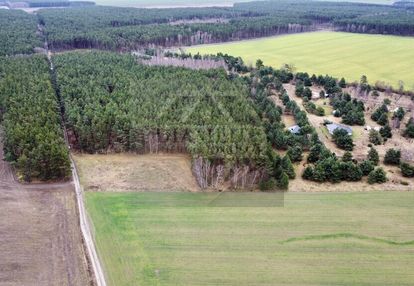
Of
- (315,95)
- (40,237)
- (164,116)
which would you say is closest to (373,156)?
(164,116)

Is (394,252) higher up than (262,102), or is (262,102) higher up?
(262,102)

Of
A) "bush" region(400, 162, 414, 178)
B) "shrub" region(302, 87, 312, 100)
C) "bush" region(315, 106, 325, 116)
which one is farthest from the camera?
"shrub" region(302, 87, 312, 100)

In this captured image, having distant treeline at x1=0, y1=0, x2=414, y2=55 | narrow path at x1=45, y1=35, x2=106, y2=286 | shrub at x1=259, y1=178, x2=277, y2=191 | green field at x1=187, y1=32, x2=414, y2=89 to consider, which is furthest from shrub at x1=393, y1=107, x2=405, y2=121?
distant treeline at x1=0, y1=0, x2=414, y2=55

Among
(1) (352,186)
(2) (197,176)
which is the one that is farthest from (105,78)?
(1) (352,186)

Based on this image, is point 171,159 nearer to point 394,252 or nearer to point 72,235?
point 72,235

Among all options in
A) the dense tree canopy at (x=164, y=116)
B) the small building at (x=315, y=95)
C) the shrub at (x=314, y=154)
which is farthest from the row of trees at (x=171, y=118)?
the small building at (x=315, y=95)

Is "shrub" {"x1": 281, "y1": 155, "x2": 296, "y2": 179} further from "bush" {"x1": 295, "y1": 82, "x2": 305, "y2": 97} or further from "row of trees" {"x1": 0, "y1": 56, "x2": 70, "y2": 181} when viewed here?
"bush" {"x1": 295, "y1": 82, "x2": 305, "y2": 97}

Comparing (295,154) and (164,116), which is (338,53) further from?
(164,116)
